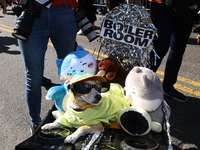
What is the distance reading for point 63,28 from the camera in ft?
7.16

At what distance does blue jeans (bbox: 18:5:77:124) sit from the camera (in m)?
2.07

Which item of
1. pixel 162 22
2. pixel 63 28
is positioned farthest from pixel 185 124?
pixel 63 28

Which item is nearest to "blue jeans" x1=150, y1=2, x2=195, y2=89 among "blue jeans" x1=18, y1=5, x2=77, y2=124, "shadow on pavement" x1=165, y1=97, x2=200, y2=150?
"shadow on pavement" x1=165, y1=97, x2=200, y2=150

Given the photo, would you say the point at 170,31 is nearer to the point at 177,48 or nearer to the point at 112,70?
the point at 177,48

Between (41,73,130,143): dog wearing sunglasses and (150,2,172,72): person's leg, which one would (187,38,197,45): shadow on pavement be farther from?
(41,73,130,143): dog wearing sunglasses

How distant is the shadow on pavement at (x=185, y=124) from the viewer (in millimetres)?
2477

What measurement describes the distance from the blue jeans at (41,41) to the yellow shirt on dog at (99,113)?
0.41m

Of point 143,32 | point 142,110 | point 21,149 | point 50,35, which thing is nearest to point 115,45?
point 143,32

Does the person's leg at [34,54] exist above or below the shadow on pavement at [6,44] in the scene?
above

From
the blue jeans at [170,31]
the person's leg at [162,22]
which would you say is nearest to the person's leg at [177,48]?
the blue jeans at [170,31]

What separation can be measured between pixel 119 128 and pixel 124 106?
0.20 metres

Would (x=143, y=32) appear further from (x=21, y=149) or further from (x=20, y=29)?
(x=21, y=149)

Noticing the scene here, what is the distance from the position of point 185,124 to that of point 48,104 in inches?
65.1

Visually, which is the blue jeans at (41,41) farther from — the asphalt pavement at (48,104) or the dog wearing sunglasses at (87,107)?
the asphalt pavement at (48,104)
